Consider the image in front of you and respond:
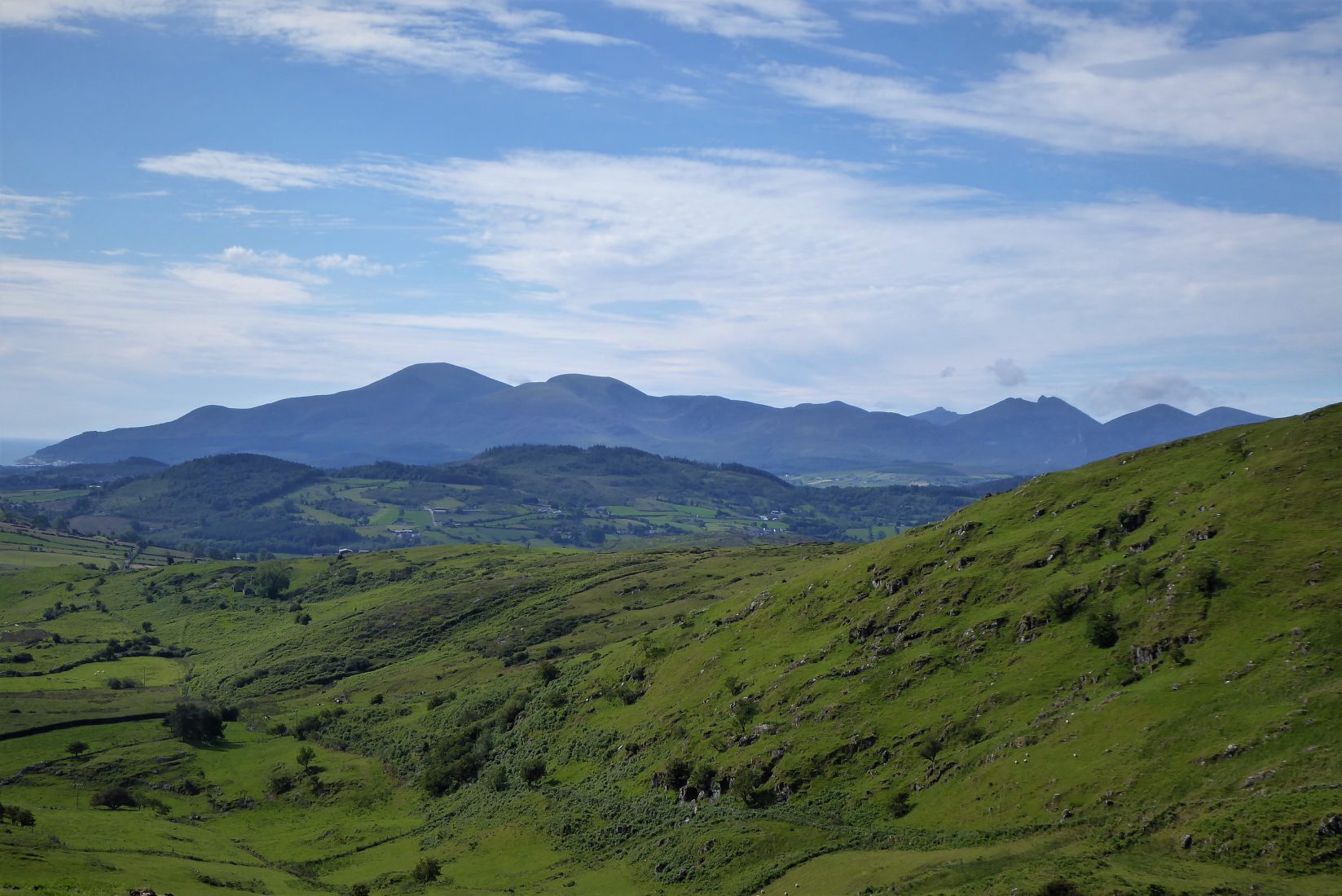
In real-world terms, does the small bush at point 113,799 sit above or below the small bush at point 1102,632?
below

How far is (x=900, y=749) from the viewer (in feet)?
270

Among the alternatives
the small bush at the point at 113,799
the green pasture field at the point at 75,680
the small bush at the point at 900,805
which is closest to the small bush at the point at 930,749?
the small bush at the point at 900,805

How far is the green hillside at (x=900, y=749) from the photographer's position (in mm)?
59969

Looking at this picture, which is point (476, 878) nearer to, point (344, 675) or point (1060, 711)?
point (1060, 711)

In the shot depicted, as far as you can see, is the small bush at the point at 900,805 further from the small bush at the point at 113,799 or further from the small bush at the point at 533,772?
the small bush at the point at 113,799

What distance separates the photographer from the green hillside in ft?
197

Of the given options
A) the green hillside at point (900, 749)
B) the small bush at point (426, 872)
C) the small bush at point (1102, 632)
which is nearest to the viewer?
the green hillside at point (900, 749)

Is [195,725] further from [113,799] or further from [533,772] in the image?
[533,772]

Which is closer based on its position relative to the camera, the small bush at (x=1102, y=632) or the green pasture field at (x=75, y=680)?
the small bush at (x=1102, y=632)

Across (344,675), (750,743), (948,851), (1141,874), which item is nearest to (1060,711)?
(948,851)

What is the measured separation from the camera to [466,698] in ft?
497

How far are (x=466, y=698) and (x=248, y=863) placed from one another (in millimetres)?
55870

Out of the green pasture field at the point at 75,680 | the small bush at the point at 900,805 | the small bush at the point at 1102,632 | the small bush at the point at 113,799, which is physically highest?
the small bush at the point at 1102,632

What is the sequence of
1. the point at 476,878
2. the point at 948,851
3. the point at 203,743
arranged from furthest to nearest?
the point at 203,743
the point at 476,878
the point at 948,851
